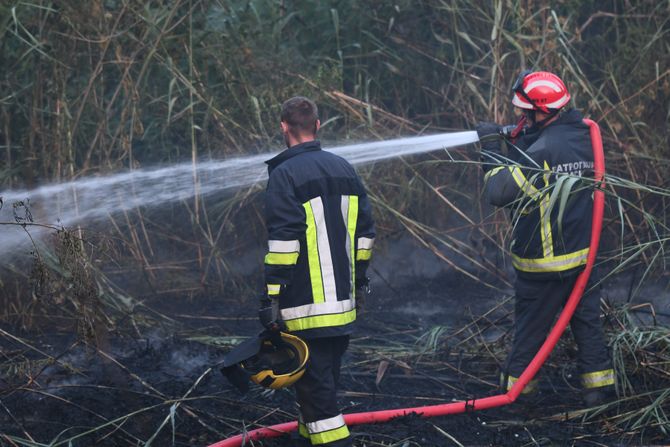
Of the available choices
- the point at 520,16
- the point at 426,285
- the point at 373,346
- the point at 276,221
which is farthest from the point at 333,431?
the point at 520,16

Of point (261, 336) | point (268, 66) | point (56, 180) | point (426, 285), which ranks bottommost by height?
point (426, 285)

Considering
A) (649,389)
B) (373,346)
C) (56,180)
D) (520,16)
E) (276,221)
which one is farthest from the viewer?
(520,16)

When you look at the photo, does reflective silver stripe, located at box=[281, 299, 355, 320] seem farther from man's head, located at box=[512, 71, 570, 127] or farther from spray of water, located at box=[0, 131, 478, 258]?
spray of water, located at box=[0, 131, 478, 258]

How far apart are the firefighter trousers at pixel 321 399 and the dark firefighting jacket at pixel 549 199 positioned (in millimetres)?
1305

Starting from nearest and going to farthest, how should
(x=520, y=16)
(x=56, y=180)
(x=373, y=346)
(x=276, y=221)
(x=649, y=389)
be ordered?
(x=276, y=221) < (x=649, y=389) < (x=373, y=346) < (x=56, y=180) < (x=520, y=16)

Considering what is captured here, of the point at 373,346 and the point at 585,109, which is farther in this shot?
the point at 585,109

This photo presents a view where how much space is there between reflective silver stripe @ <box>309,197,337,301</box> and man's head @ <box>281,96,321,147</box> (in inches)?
12.5

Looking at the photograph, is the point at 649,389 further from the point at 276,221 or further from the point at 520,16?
the point at 520,16

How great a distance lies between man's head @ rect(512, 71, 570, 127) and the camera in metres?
4.43

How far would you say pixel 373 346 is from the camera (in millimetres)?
5461

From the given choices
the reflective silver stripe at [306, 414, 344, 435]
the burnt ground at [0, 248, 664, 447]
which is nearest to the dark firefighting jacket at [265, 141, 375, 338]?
the reflective silver stripe at [306, 414, 344, 435]

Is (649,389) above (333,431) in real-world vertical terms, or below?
below

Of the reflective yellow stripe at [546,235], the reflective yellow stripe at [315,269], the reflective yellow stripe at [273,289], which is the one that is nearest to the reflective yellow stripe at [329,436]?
the reflective yellow stripe at [315,269]

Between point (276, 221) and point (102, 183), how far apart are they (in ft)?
9.91
